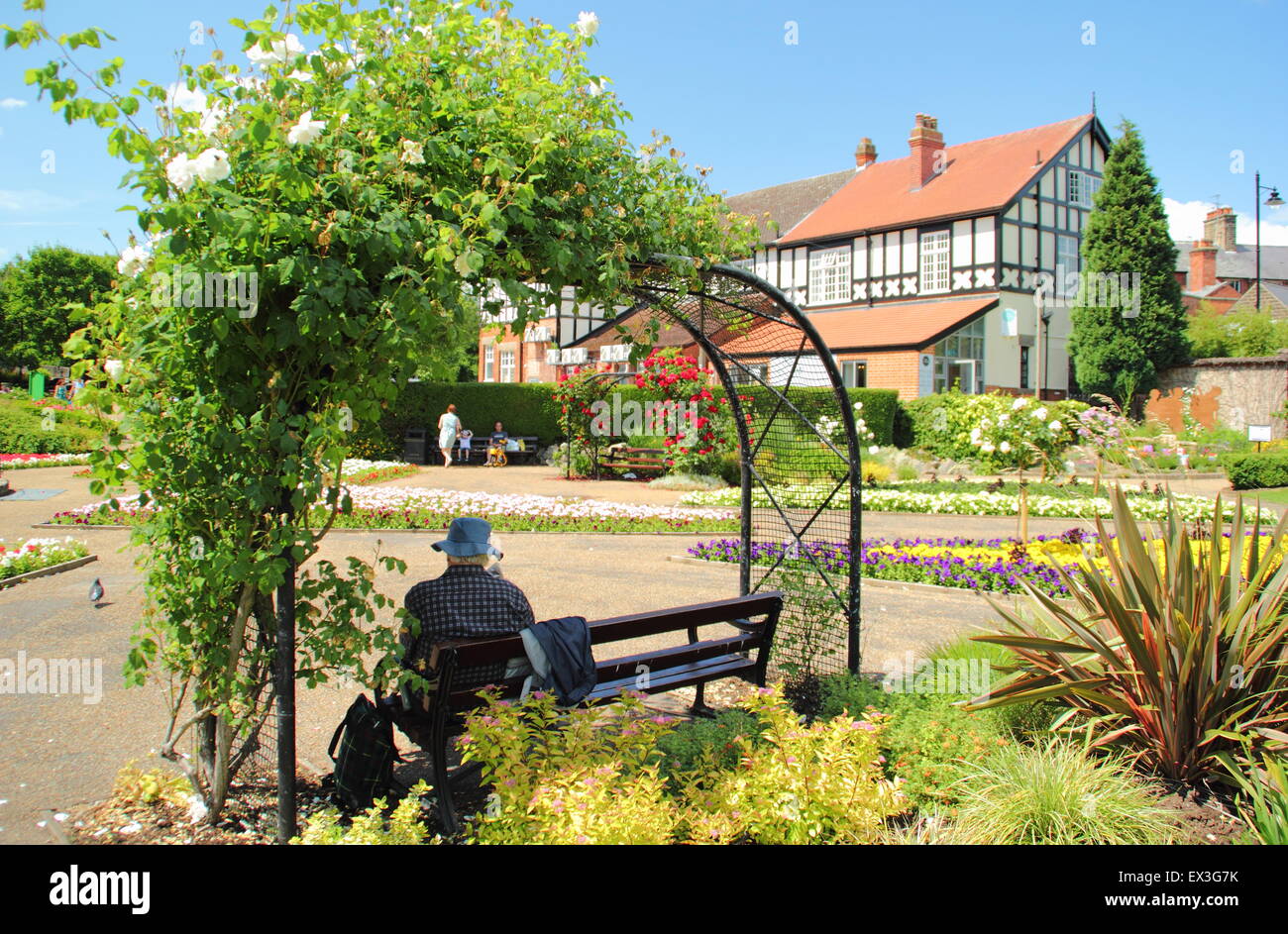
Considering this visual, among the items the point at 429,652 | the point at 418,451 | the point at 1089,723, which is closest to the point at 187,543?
the point at 429,652

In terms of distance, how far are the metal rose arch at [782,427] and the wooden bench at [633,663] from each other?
30 centimetres

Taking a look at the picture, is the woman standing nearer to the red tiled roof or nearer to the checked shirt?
the red tiled roof

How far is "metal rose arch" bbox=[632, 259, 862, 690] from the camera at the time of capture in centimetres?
495

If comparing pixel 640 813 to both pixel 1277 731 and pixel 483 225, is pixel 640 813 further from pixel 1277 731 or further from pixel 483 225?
pixel 1277 731

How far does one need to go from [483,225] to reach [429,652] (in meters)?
1.84

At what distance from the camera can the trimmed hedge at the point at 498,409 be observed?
922 inches

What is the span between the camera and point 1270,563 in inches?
162

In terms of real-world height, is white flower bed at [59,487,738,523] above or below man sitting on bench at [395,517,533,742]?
below

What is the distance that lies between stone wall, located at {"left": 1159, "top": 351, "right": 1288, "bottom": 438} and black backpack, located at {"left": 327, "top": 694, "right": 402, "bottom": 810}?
98.1ft
